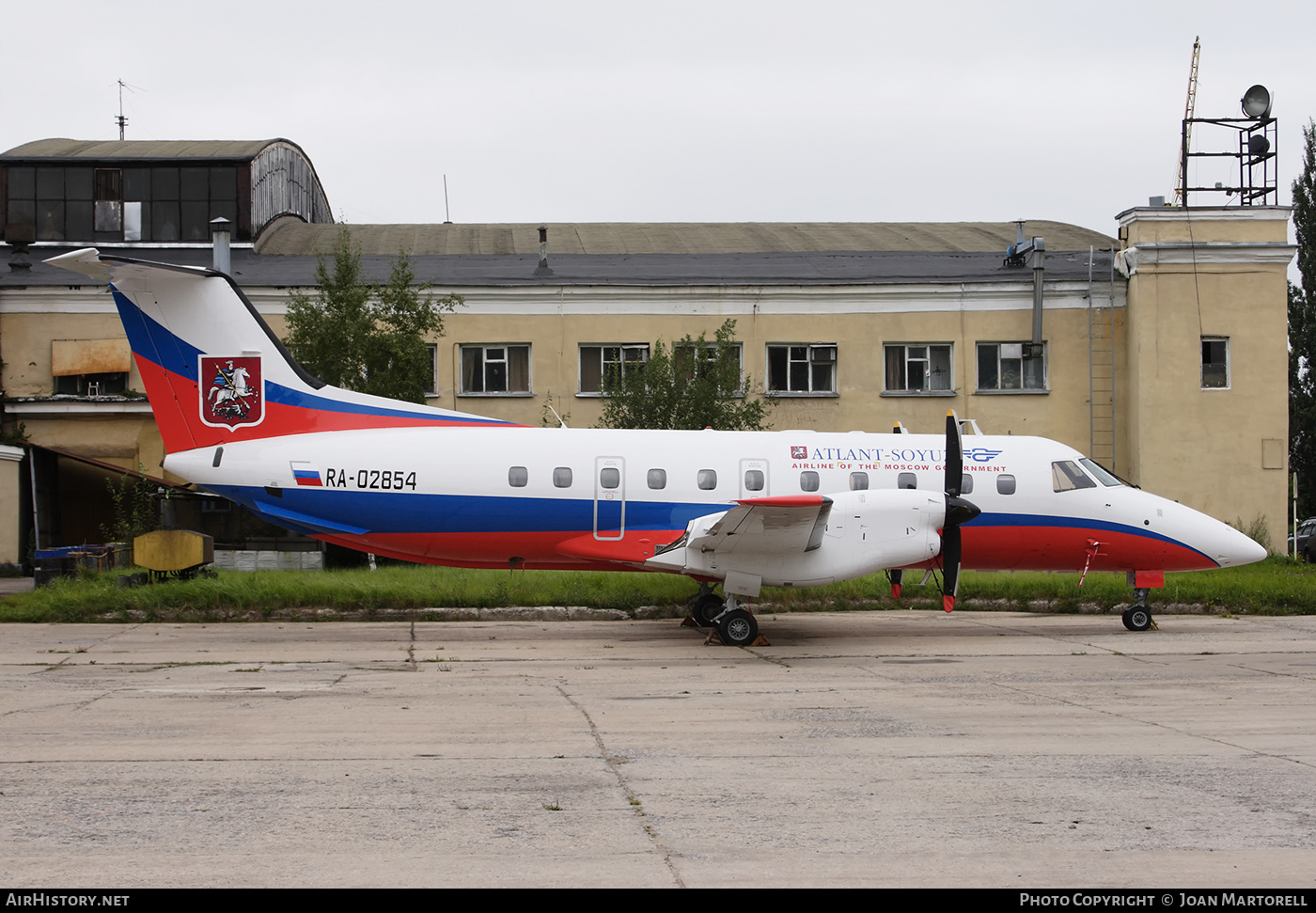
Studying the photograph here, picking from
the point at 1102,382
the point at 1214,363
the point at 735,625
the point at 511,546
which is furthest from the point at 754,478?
the point at 1214,363

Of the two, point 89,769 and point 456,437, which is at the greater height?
point 456,437

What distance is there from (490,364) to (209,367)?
13290mm

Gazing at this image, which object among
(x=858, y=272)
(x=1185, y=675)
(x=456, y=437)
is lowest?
(x=1185, y=675)

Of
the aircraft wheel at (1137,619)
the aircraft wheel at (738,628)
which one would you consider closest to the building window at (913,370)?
the aircraft wheel at (1137,619)

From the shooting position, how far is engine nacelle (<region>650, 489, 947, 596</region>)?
15.6m

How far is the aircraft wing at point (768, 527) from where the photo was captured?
A: 14562mm

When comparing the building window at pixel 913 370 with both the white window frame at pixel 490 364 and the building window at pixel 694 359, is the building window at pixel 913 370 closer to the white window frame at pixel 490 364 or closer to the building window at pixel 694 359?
the building window at pixel 694 359

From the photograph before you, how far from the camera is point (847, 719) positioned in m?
10.1

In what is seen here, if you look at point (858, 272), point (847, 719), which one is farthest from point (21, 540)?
point (847, 719)

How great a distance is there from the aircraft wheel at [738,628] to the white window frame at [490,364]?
14754 millimetres

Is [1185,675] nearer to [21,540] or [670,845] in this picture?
[670,845]

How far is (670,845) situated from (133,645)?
1127cm

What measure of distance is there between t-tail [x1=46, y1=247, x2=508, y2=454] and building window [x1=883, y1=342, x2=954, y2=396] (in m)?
17.1

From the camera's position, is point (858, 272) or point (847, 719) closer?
point (847, 719)
